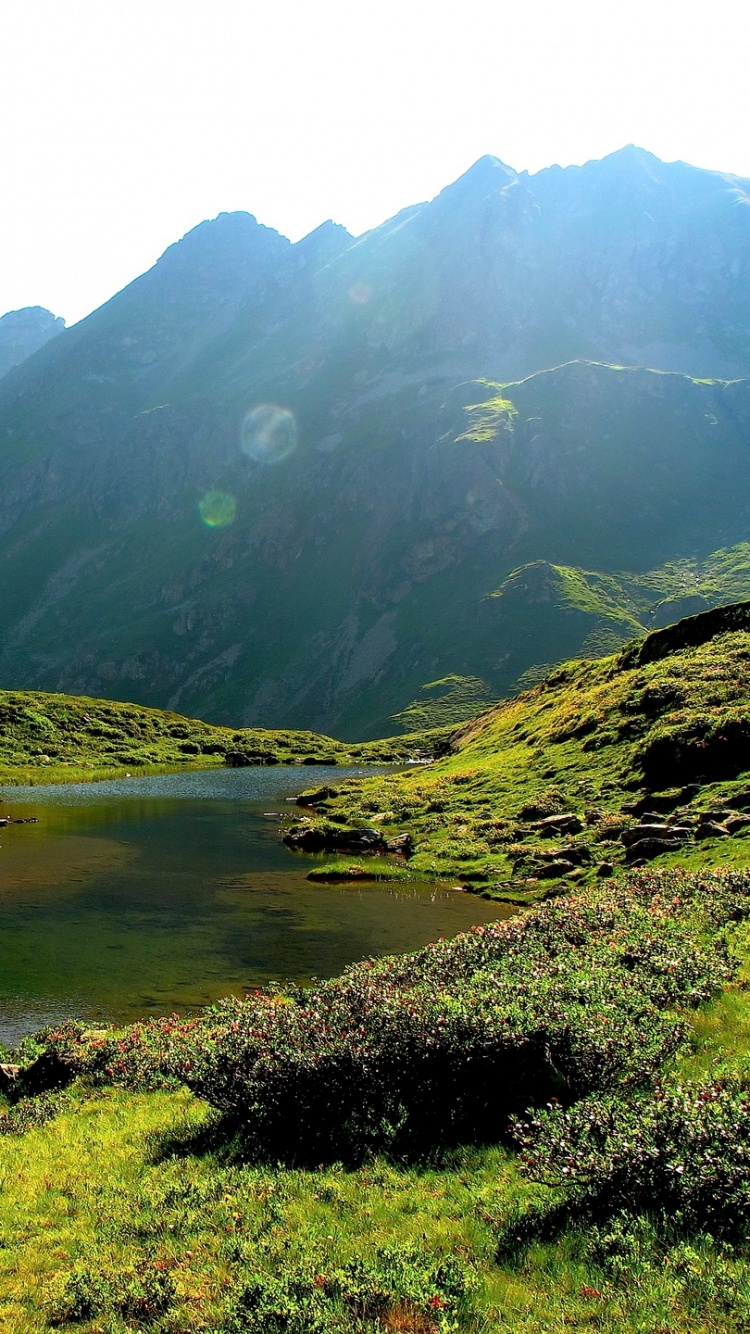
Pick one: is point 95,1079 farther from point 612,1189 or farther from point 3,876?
point 3,876

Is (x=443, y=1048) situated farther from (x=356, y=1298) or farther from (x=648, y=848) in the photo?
(x=648, y=848)

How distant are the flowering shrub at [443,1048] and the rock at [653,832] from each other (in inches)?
706

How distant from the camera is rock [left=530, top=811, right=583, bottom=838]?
140ft

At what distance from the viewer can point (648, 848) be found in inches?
1347

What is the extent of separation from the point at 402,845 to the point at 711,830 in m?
22.7

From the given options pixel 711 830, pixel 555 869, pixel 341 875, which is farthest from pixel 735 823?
pixel 341 875

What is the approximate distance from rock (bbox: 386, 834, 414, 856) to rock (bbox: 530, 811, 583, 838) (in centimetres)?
906

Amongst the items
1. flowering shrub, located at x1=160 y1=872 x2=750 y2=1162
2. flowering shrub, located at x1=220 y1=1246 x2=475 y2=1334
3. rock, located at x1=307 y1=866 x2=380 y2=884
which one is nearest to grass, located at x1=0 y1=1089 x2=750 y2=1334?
flowering shrub, located at x1=220 y1=1246 x2=475 y2=1334

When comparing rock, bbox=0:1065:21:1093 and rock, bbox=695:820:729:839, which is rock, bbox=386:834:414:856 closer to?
rock, bbox=695:820:729:839

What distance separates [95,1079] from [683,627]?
191 feet

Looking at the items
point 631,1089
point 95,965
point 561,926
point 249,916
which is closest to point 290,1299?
point 631,1089

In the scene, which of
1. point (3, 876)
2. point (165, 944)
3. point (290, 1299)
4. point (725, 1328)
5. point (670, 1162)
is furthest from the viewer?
point (3, 876)

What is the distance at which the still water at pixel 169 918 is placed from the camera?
2591 centimetres

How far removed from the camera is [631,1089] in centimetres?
1200
